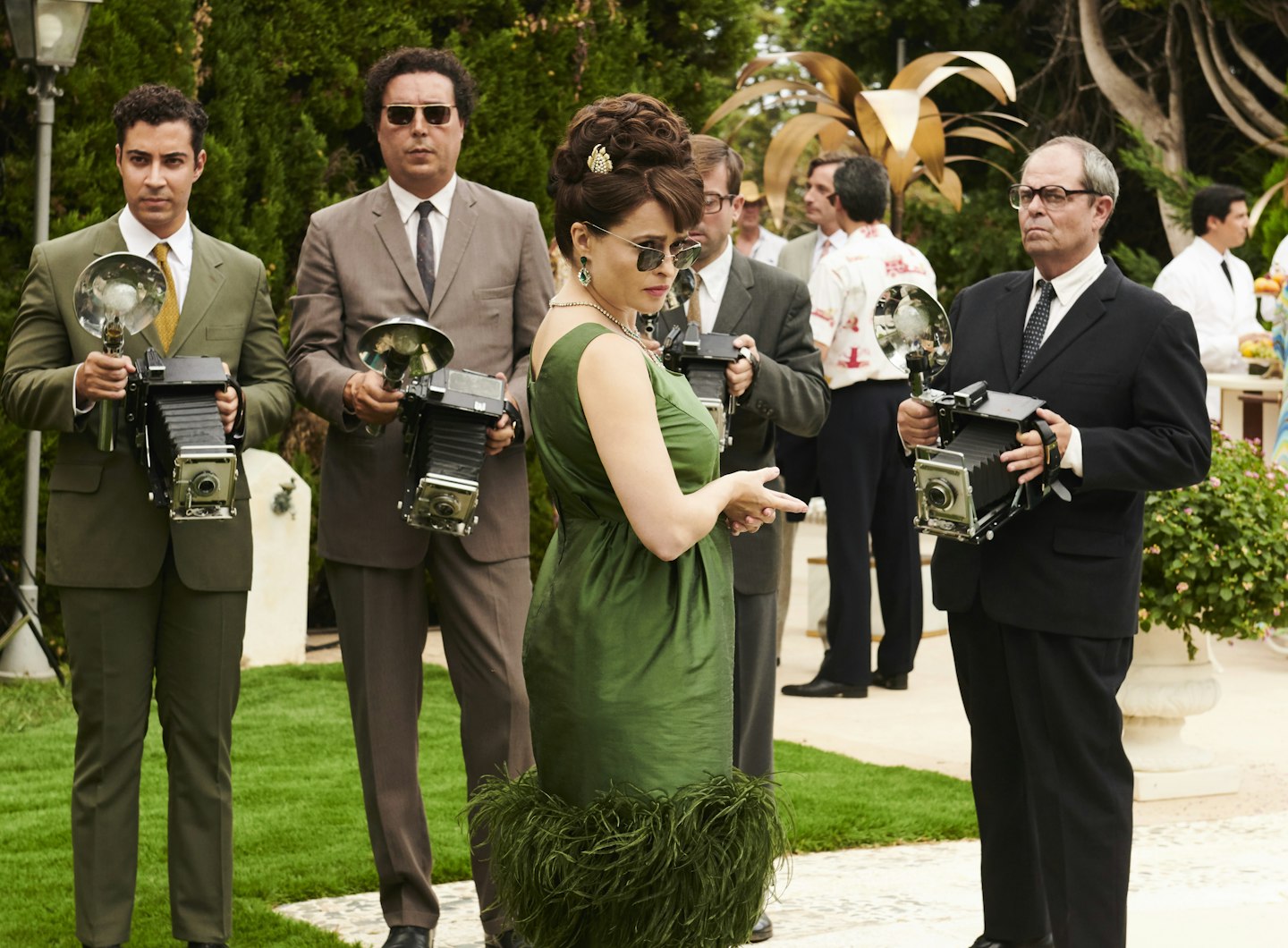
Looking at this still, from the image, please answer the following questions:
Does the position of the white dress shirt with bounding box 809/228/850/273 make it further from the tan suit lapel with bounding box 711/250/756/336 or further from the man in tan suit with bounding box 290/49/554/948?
the man in tan suit with bounding box 290/49/554/948

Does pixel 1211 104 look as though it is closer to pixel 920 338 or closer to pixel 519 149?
pixel 519 149

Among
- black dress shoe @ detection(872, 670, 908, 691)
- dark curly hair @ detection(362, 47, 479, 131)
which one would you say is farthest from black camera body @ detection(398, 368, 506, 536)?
black dress shoe @ detection(872, 670, 908, 691)

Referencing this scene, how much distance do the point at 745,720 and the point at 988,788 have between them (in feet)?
2.65

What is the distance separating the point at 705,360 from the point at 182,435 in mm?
1421

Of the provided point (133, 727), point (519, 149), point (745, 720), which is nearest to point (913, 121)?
point (519, 149)

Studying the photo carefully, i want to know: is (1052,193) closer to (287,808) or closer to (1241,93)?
(287,808)

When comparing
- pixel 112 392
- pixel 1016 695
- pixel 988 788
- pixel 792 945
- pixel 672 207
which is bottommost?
pixel 792 945

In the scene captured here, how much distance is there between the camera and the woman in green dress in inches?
124

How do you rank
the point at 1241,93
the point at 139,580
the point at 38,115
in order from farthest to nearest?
the point at 1241,93
the point at 38,115
the point at 139,580

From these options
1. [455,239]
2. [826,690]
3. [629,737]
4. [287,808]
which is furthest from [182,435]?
[826,690]

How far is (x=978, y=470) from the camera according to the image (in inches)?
156

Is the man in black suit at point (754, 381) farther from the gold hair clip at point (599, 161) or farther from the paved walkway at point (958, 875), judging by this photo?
the gold hair clip at point (599, 161)

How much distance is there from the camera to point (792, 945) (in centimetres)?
478

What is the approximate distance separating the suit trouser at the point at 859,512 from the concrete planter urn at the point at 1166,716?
1814mm
